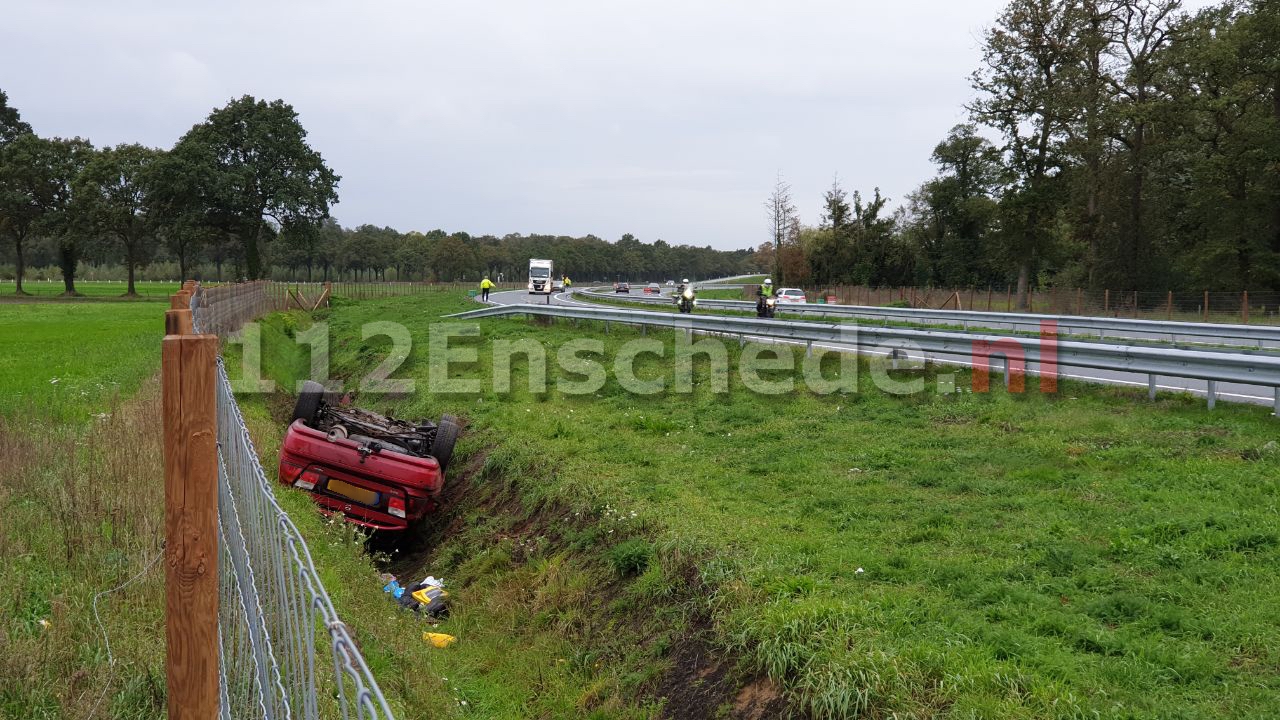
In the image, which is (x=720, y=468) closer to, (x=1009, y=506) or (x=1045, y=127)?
(x=1009, y=506)

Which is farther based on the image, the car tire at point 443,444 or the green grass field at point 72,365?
the green grass field at point 72,365

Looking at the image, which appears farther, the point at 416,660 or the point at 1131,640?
the point at 416,660

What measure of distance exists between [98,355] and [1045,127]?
40.8 m

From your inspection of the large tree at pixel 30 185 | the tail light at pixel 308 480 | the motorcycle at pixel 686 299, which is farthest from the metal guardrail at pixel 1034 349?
the large tree at pixel 30 185

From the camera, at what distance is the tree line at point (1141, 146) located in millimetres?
39188

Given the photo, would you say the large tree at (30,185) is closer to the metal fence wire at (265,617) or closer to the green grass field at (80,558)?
the green grass field at (80,558)

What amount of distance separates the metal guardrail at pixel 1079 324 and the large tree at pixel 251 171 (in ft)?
118

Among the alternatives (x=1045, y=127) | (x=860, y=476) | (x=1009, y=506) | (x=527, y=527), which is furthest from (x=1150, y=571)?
(x=1045, y=127)

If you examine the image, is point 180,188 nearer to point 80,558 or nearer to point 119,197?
point 119,197

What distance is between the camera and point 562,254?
152m

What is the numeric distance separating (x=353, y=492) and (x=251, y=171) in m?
54.7

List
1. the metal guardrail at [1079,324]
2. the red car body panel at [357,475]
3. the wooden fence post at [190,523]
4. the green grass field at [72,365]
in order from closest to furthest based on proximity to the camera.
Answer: the wooden fence post at [190,523], the red car body panel at [357,475], the green grass field at [72,365], the metal guardrail at [1079,324]

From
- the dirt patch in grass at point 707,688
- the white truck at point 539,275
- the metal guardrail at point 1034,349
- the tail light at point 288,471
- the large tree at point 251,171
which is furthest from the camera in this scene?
the white truck at point 539,275

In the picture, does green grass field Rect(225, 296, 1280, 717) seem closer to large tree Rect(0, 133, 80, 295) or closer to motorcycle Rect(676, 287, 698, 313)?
motorcycle Rect(676, 287, 698, 313)
